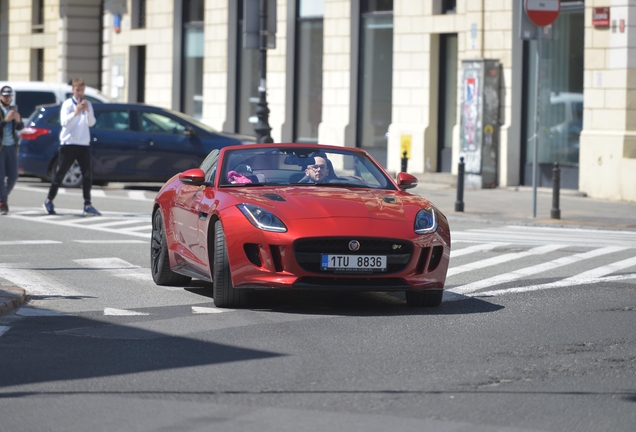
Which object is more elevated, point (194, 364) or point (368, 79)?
point (368, 79)

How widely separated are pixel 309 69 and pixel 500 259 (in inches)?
664

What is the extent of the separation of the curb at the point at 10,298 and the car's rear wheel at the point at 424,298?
9.40 feet

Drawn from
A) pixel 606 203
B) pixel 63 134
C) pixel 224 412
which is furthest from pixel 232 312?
pixel 606 203

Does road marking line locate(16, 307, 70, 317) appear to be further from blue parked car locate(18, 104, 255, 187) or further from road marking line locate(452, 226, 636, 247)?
blue parked car locate(18, 104, 255, 187)

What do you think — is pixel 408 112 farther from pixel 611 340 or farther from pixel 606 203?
pixel 611 340

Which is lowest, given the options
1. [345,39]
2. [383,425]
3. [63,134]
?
[383,425]

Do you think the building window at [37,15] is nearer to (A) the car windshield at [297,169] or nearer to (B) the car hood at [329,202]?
(A) the car windshield at [297,169]

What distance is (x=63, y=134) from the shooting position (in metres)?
17.9

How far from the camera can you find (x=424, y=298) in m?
9.71

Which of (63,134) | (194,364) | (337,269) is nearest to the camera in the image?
(194,364)

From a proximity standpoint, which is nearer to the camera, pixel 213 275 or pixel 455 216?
pixel 213 275

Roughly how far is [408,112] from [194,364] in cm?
1987

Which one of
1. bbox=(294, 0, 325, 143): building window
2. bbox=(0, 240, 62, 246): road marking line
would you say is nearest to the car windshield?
bbox=(0, 240, 62, 246): road marking line

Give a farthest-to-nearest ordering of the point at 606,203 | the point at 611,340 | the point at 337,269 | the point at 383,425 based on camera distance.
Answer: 1. the point at 606,203
2. the point at 337,269
3. the point at 611,340
4. the point at 383,425
